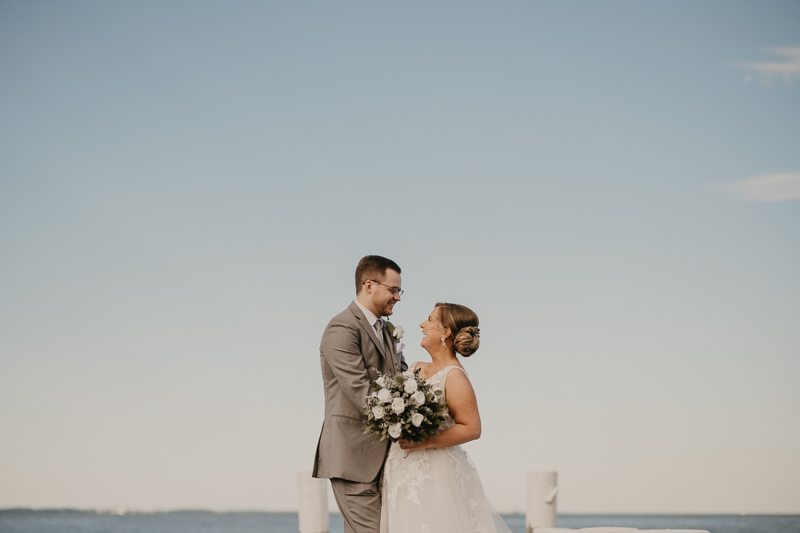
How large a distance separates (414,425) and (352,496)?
822mm

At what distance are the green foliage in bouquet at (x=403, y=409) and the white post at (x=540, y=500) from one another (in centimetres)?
702

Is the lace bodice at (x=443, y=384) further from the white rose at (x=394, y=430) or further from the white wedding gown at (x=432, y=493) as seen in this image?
the white rose at (x=394, y=430)

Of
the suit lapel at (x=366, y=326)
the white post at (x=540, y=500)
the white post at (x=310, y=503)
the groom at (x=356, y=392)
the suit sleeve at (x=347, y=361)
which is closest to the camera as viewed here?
the suit sleeve at (x=347, y=361)

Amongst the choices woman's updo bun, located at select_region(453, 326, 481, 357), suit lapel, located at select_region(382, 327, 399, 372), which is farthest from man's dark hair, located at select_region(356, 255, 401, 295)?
woman's updo bun, located at select_region(453, 326, 481, 357)

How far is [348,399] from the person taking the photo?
512cm

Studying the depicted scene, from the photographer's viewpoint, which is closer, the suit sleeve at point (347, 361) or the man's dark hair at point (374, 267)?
the suit sleeve at point (347, 361)

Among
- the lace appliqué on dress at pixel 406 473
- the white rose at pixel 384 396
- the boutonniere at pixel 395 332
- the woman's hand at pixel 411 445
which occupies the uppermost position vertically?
the boutonniere at pixel 395 332

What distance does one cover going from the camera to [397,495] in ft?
16.8

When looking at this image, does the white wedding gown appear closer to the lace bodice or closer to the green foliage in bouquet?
the lace bodice

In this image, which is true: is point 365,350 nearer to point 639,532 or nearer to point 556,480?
point 639,532

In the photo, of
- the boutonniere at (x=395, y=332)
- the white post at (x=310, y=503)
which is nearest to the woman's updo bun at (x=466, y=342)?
the boutonniere at (x=395, y=332)

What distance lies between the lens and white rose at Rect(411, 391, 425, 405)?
4.68 meters

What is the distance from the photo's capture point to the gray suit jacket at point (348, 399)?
5008mm

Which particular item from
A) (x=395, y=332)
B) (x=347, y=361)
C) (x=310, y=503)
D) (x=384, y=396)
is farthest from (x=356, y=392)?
(x=310, y=503)
